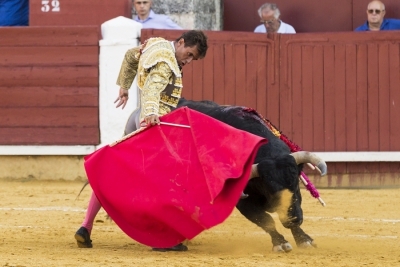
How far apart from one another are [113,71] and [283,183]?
3.86 meters

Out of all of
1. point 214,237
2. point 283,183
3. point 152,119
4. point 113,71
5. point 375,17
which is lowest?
point 214,237

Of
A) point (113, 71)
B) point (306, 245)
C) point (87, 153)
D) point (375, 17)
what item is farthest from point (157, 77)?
point (375, 17)

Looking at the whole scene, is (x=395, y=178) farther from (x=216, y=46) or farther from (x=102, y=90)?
(x=102, y=90)

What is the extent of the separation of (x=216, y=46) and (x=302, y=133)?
1.03m

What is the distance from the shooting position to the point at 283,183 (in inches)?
172

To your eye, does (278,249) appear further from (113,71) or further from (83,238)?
(113,71)

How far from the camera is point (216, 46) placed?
7.95 m

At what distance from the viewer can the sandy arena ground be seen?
4.12 meters

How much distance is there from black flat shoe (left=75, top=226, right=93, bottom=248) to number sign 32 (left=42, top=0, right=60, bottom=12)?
163 inches

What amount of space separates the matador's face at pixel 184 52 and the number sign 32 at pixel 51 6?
13.4 ft

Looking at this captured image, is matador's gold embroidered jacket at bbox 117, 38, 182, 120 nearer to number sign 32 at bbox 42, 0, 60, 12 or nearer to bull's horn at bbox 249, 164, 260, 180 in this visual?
bull's horn at bbox 249, 164, 260, 180

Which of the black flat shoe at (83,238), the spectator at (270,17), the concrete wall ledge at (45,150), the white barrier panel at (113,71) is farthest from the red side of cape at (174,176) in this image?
the spectator at (270,17)

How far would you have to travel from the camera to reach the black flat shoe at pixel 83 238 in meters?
4.60

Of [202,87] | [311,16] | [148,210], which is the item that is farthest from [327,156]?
[148,210]
